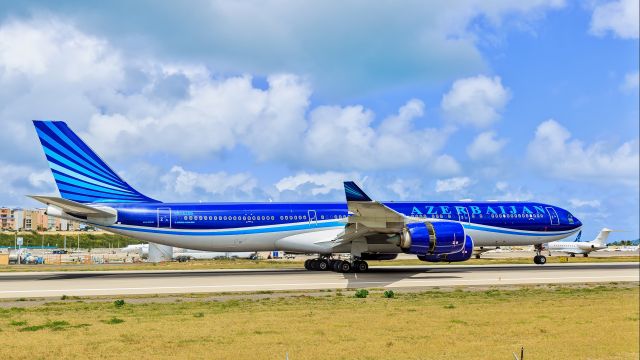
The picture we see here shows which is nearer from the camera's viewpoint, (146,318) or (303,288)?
(146,318)

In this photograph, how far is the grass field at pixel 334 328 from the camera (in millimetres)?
12227

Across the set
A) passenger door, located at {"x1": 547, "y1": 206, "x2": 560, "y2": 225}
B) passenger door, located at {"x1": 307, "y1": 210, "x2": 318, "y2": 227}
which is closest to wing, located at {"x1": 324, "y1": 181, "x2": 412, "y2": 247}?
passenger door, located at {"x1": 307, "y1": 210, "x2": 318, "y2": 227}

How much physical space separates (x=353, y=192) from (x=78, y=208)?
15.2m

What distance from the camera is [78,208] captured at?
3269cm

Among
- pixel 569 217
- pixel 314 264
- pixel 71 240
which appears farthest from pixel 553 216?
pixel 71 240

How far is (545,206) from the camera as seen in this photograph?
42.0 metres

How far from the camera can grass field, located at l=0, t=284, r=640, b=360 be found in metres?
12.2

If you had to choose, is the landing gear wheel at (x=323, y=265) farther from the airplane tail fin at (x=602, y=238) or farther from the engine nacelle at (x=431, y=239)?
the airplane tail fin at (x=602, y=238)

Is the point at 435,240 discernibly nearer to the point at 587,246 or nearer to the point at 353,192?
the point at 353,192

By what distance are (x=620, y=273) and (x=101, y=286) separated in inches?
1071

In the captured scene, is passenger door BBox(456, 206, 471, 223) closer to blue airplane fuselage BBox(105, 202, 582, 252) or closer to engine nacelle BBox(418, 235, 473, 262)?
blue airplane fuselage BBox(105, 202, 582, 252)

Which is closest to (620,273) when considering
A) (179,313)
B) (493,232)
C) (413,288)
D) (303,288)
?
(493,232)

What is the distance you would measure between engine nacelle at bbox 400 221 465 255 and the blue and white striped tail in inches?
669

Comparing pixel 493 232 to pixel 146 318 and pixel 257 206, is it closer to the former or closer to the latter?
pixel 257 206
